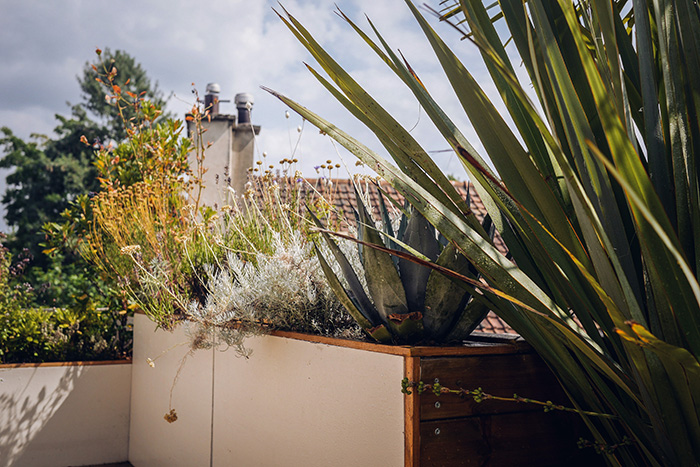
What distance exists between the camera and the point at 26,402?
355 centimetres

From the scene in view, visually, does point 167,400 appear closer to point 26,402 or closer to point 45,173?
point 26,402

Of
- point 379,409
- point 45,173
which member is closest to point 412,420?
point 379,409

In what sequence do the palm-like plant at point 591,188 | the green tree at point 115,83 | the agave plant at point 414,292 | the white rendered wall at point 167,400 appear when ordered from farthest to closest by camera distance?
1. the green tree at point 115,83
2. the white rendered wall at point 167,400
3. the agave plant at point 414,292
4. the palm-like plant at point 591,188

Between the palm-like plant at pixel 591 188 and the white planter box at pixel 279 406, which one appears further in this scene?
the white planter box at pixel 279 406

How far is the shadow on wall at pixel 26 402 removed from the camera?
3.48 m

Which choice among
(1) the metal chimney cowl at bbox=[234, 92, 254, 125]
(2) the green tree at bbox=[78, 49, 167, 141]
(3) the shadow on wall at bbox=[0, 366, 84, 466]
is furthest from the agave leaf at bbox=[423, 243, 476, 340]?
(2) the green tree at bbox=[78, 49, 167, 141]

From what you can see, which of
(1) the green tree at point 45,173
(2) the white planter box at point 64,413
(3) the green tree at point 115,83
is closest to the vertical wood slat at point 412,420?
(2) the white planter box at point 64,413

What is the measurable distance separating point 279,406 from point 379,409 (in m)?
0.60

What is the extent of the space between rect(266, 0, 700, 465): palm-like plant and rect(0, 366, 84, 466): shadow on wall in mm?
3219

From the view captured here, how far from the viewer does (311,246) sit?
2.54m

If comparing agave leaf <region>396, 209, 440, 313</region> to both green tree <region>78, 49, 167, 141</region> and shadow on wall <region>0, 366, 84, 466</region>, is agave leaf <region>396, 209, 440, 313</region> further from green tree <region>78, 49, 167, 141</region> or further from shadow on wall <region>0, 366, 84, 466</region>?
green tree <region>78, 49, 167, 141</region>

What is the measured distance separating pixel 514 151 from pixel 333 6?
0.55 meters

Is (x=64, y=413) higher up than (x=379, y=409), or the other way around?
(x=379, y=409)

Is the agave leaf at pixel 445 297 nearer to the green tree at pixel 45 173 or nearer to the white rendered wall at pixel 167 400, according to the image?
the white rendered wall at pixel 167 400
